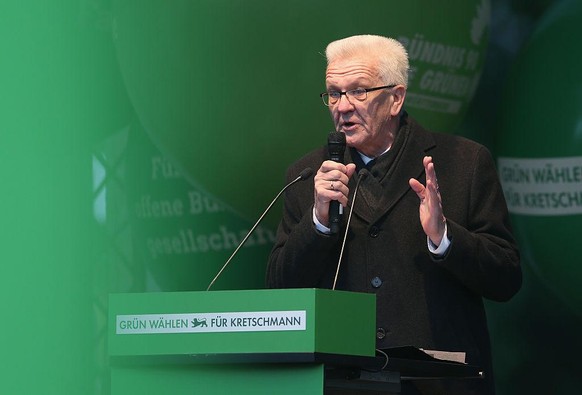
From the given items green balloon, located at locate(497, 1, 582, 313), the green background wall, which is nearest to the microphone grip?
the green background wall

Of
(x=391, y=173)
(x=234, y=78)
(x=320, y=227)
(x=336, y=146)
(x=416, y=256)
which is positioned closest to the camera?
(x=336, y=146)

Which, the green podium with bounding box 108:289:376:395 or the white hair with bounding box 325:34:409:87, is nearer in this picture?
the green podium with bounding box 108:289:376:395

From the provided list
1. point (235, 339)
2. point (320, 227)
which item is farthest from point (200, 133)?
point (235, 339)

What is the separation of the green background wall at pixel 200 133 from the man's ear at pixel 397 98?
23.3 inches

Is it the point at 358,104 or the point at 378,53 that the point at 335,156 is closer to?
the point at 358,104

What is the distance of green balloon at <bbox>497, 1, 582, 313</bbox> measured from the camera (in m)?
4.59

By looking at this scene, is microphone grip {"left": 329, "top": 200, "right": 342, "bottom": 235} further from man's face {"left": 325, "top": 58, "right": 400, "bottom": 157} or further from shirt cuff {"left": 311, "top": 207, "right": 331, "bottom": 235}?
man's face {"left": 325, "top": 58, "right": 400, "bottom": 157}

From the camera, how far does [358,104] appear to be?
356 centimetres

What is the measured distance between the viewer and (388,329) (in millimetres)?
3426

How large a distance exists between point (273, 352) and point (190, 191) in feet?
6.01

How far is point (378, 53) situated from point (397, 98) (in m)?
0.14

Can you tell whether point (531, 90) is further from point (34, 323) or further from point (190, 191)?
point (34, 323)

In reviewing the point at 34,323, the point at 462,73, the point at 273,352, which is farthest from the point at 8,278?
the point at 462,73

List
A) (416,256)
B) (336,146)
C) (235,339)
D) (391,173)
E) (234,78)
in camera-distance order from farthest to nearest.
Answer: (234,78)
(391,173)
(416,256)
(336,146)
(235,339)
